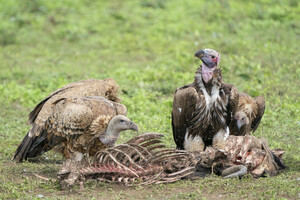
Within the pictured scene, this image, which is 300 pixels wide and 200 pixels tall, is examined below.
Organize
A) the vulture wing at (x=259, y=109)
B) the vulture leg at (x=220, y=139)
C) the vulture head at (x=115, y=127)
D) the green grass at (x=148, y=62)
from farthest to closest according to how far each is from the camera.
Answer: the vulture wing at (x=259, y=109) → the vulture leg at (x=220, y=139) → the vulture head at (x=115, y=127) → the green grass at (x=148, y=62)

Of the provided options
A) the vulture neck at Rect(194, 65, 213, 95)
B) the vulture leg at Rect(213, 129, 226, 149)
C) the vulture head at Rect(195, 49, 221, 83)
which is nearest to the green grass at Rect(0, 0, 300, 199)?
the vulture leg at Rect(213, 129, 226, 149)

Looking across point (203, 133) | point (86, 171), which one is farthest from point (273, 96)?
point (86, 171)

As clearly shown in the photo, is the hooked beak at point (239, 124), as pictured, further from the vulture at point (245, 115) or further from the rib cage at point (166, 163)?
the rib cage at point (166, 163)

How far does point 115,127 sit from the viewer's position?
5.75 m

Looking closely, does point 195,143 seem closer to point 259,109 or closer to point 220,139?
point 220,139

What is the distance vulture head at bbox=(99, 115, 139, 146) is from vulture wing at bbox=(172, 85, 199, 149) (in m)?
0.62

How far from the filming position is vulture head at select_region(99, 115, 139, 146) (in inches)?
226

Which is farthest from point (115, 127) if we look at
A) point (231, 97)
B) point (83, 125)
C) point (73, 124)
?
point (231, 97)

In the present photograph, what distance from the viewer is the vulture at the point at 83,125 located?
A: 226 inches

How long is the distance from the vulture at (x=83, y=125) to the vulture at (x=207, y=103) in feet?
2.15

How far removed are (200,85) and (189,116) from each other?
351 millimetres

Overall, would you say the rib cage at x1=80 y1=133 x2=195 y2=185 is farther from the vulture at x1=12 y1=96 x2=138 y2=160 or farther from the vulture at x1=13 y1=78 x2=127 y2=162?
the vulture at x1=13 y1=78 x2=127 y2=162

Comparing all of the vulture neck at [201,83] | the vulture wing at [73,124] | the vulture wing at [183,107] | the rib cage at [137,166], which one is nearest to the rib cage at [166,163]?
the rib cage at [137,166]

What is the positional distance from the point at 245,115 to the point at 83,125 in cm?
173
